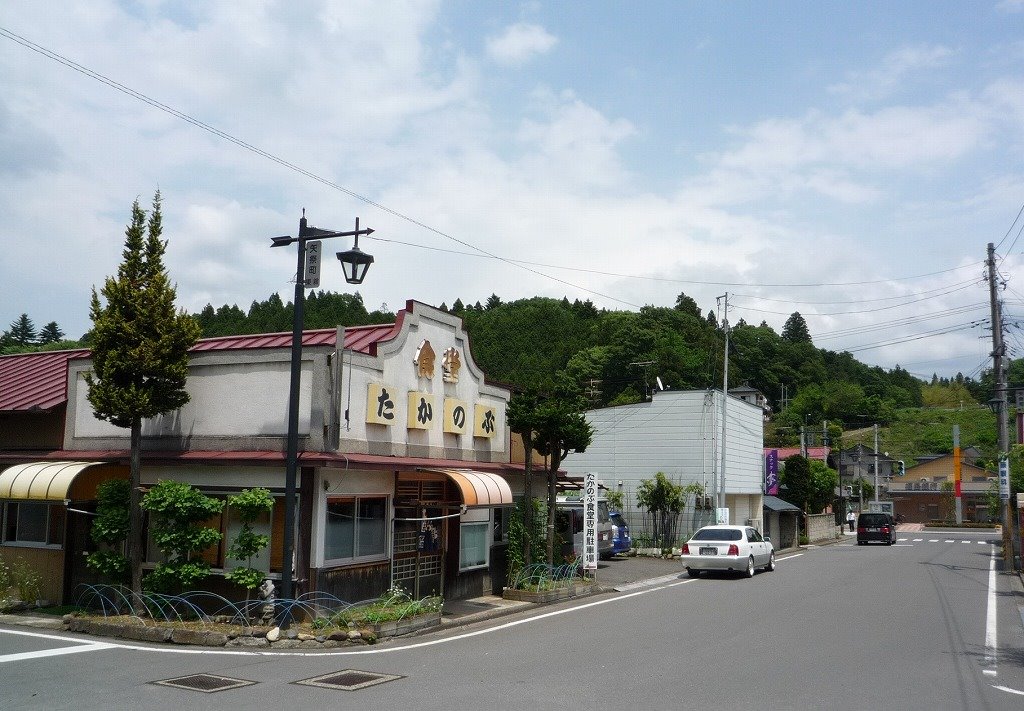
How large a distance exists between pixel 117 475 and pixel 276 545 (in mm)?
4208

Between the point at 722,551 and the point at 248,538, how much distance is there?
1597 centimetres

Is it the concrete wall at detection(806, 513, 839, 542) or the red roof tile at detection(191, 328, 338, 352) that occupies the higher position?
the red roof tile at detection(191, 328, 338, 352)

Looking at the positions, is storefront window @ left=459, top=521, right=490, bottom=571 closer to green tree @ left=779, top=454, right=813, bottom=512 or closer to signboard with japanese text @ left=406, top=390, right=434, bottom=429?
signboard with japanese text @ left=406, top=390, right=434, bottom=429

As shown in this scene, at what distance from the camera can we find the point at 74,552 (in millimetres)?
16375

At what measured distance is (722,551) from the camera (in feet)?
82.6

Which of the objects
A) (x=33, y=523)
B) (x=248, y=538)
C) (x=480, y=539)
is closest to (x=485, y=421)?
(x=480, y=539)

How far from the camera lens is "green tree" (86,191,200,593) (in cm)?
1420

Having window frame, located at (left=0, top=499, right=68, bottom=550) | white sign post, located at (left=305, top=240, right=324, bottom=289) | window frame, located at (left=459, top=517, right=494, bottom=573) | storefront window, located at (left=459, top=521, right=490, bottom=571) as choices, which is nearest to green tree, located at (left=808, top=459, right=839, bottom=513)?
window frame, located at (left=459, top=517, right=494, bottom=573)

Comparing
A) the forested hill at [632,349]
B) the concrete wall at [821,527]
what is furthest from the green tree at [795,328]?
the concrete wall at [821,527]

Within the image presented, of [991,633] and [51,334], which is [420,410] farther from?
[51,334]

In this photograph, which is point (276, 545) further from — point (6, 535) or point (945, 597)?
point (945, 597)

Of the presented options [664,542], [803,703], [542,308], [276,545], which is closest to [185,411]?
[276,545]

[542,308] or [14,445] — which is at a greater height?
[542,308]

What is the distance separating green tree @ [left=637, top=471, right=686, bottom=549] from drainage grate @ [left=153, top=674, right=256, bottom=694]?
24917mm
